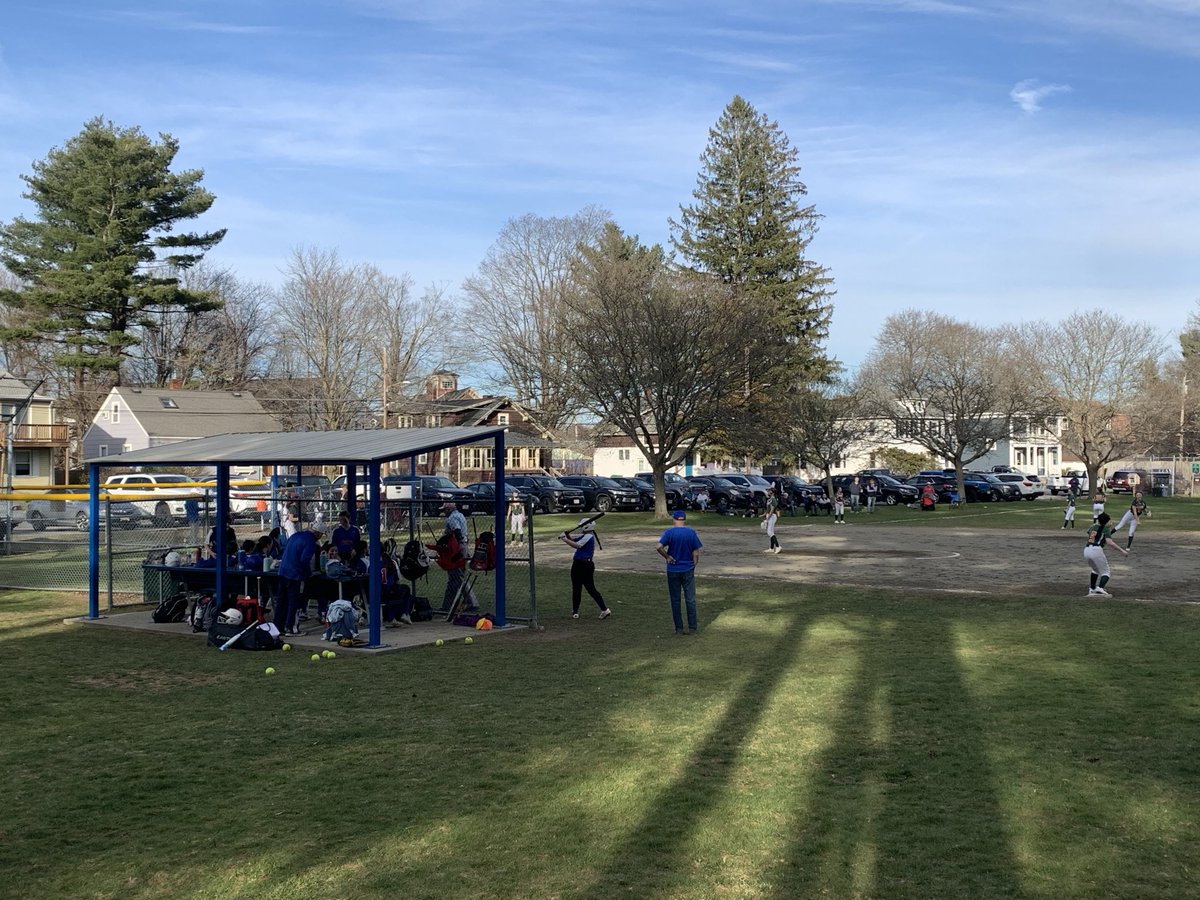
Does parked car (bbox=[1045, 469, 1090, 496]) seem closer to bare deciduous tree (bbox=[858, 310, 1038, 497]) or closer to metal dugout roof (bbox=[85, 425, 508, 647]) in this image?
bare deciduous tree (bbox=[858, 310, 1038, 497])

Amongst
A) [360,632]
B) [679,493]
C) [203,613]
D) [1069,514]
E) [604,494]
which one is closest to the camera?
[360,632]

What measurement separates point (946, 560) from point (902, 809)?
2066cm

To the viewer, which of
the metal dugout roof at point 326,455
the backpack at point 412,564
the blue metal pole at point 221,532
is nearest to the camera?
the metal dugout roof at point 326,455

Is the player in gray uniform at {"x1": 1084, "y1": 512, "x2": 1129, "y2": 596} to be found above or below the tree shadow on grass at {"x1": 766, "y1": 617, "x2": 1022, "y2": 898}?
above

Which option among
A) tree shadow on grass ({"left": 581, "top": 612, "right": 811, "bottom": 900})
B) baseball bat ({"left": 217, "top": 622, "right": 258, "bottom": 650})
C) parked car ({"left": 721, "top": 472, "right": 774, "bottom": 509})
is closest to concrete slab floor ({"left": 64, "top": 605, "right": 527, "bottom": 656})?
baseball bat ({"left": 217, "top": 622, "right": 258, "bottom": 650})

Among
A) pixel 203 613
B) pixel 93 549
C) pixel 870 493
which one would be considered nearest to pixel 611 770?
pixel 203 613

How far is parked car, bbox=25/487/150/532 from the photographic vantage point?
27734 millimetres

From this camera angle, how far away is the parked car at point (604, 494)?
177 feet

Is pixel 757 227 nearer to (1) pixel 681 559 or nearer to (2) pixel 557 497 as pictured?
(2) pixel 557 497

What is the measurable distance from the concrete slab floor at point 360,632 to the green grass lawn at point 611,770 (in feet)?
A: 1.95

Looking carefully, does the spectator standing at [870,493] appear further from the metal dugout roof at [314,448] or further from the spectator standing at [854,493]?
the metal dugout roof at [314,448]

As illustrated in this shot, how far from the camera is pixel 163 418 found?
59500 mm

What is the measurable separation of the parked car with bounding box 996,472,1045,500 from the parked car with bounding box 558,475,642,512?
25.6m

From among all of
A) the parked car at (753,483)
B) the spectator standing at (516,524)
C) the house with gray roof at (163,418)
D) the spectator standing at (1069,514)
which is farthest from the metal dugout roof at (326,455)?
the house with gray roof at (163,418)
